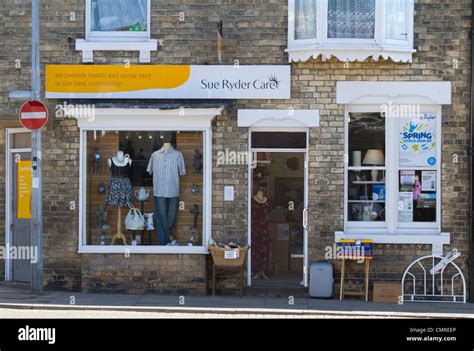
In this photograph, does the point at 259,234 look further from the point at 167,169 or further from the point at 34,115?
the point at 34,115

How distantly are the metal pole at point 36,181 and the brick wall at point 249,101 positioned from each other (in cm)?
46

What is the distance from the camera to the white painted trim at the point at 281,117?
14.0m

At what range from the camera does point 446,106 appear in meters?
14.0

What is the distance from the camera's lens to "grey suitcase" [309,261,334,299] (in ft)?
45.0

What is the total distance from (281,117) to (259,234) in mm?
2157

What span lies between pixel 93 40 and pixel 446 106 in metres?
6.22

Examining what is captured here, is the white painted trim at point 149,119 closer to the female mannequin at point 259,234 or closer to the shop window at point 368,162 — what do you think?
the female mannequin at point 259,234

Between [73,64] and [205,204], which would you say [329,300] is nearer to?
[205,204]

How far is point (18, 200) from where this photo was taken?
15.0m

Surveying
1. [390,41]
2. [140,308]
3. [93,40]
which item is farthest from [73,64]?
[390,41]

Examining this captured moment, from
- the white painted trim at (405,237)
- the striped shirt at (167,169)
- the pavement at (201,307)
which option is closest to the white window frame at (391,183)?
the white painted trim at (405,237)

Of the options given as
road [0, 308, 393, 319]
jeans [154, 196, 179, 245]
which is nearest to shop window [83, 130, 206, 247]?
jeans [154, 196, 179, 245]

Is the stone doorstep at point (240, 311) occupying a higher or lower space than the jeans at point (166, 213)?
lower
